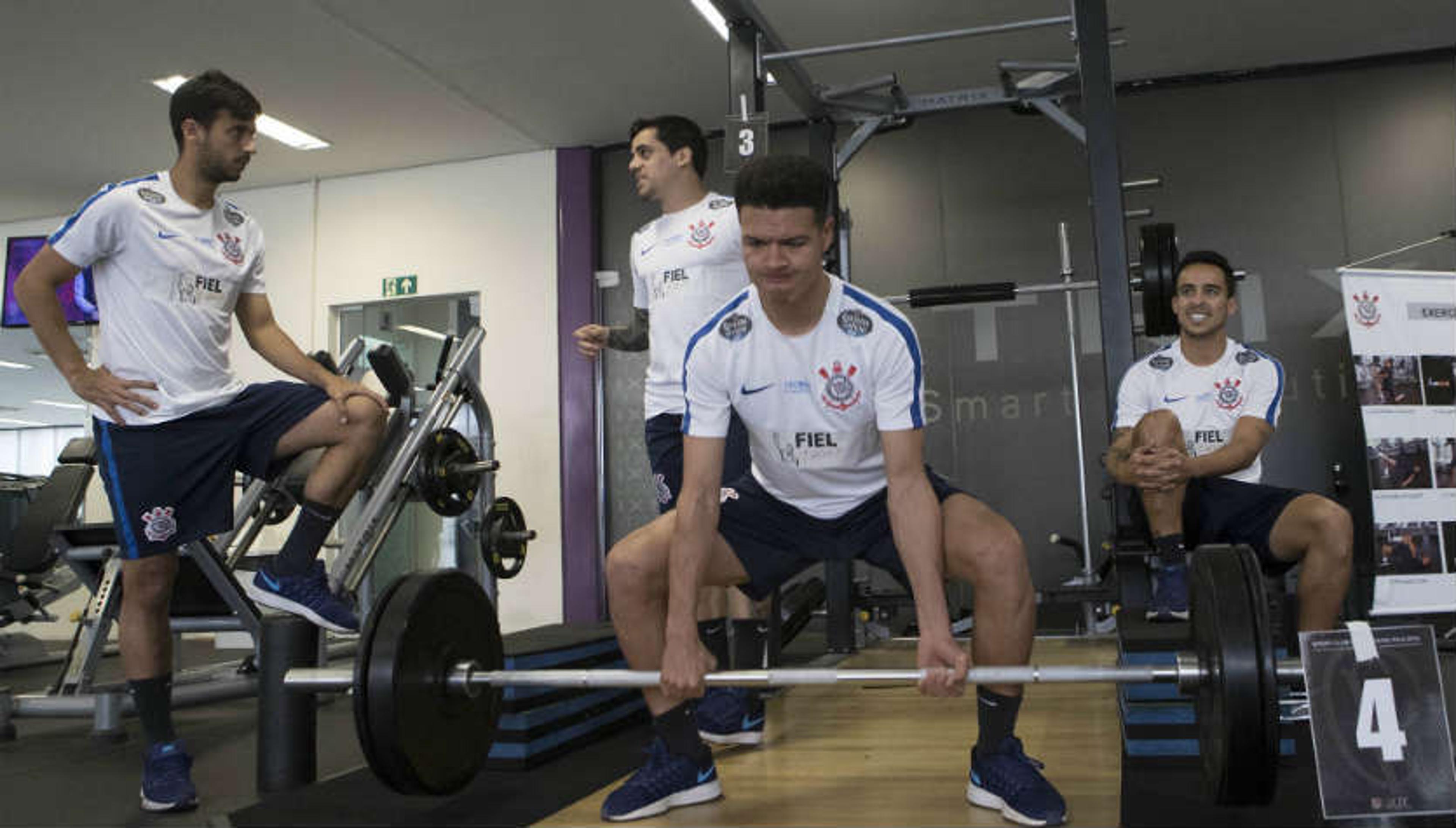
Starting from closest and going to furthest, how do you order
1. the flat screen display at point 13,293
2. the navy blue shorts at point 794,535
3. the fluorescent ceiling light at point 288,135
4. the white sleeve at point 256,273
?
1. the navy blue shorts at point 794,535
2. the white sleeve at point 256,273
3. the flat screen display at point 13,293
4. the fluorescent ceiling light at point 288,135

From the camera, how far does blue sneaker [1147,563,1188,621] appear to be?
2.54 metres

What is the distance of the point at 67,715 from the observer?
110 inches

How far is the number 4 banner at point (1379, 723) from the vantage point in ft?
4.56

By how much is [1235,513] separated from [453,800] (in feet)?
5.96

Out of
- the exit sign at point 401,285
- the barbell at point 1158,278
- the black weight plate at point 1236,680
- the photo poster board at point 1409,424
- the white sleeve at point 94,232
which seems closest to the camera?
the black weight plate at point 1236,680

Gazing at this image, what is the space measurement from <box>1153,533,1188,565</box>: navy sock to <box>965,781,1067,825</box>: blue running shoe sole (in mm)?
1052

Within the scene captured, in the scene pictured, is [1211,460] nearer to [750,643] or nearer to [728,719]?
[750,643]

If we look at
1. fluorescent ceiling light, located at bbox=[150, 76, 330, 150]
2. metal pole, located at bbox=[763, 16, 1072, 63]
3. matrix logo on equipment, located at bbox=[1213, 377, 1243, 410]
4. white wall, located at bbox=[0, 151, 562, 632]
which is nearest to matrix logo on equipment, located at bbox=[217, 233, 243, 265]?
metal pole, located at bbox=[763, 16, 1072, 63]

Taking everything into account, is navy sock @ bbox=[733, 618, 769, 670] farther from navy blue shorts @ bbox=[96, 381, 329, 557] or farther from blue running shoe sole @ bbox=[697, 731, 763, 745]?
navy blue shorts @ bbox=[96, 381, 329, 557]

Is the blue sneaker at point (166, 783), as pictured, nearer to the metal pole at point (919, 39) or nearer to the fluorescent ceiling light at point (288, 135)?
the metal pole at point (919, 39)

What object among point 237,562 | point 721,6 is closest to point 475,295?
point 237,562

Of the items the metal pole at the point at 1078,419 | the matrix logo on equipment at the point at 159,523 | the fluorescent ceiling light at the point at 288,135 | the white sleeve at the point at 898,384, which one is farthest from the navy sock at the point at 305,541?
the fluorescent ceiling light at the point at 288,135

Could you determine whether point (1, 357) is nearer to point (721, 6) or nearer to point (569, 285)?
point (569, 285)

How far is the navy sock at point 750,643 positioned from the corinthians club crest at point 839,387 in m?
0.84
